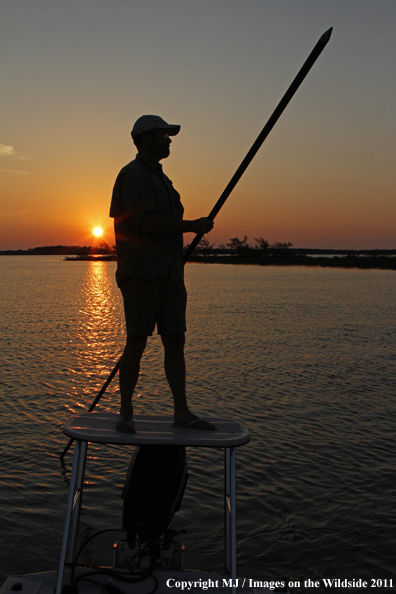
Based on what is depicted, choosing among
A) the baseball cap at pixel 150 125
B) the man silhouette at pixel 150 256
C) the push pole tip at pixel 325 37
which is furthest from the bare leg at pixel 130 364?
the push pole tip at pixel 325 37

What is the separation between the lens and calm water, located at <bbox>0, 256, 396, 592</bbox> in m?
4.33

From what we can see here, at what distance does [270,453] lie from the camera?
630 cm

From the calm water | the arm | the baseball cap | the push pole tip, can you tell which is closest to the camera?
the push pole tip

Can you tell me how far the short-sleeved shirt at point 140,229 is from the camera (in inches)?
133

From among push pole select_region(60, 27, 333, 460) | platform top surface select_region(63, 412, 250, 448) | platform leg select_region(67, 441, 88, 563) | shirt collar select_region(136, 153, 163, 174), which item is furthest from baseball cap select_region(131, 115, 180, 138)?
platform leg select_region(67, 441, 88, 563)

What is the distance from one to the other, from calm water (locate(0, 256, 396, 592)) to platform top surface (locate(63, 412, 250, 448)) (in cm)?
132

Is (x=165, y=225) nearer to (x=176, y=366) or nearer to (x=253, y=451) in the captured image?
(x=176, y=366)

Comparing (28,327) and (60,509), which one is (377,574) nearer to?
(60,509)

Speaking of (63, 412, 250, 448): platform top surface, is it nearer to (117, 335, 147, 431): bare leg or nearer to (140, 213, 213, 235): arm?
(117, 335, 147, 431): bare leg

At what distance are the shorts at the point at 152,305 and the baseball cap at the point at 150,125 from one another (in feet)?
3.05

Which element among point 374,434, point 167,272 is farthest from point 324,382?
point 167,272

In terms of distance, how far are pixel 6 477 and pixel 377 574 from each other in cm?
344

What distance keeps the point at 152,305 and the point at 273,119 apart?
4.20ft

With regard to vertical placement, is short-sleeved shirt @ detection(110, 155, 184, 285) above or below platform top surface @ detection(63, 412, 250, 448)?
above
